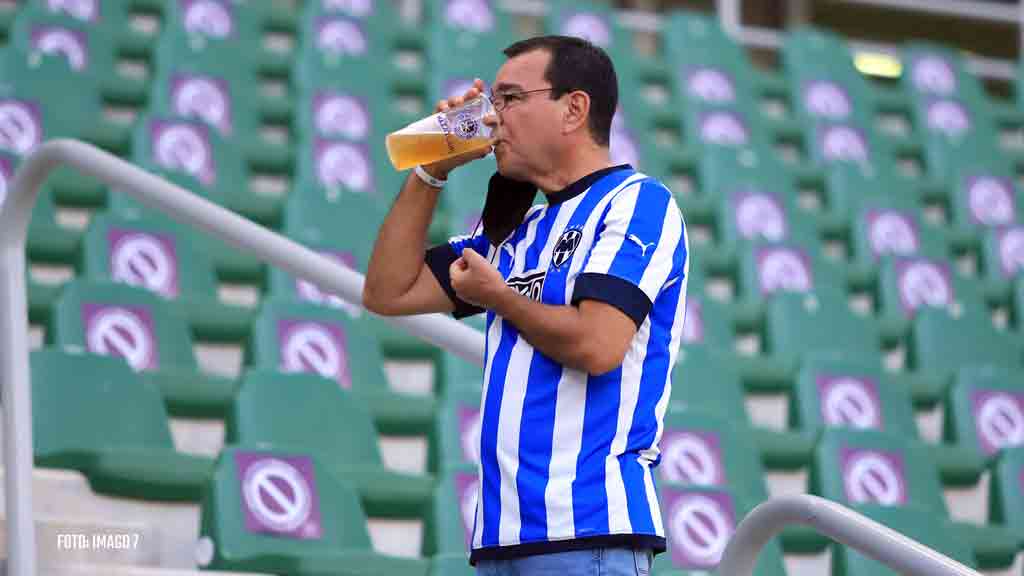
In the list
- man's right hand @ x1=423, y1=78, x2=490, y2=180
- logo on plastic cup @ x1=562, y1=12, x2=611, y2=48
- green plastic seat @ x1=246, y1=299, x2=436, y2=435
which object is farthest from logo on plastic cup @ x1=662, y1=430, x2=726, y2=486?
logo on plastic cup @ x1=562, y1=12, x2=611, y2=48

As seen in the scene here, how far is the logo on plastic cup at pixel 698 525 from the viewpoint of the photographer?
311 centimetres

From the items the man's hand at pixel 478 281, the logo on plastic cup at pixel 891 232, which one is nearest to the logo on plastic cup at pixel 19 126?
→ the logo on plastic cup at pixel 891 232

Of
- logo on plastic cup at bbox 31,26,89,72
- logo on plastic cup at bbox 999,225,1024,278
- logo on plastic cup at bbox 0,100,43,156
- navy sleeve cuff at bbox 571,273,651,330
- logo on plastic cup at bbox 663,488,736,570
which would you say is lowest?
logo on plastic cup at bbox 663,488,736,570

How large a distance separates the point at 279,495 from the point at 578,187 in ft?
4.31

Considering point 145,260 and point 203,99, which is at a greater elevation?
point 203,99

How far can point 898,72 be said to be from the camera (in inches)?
→ 310

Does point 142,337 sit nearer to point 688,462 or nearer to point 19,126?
point 688,462

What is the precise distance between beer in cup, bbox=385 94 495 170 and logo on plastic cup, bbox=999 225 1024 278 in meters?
4.31

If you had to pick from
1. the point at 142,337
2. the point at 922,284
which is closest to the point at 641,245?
the point at 142,337

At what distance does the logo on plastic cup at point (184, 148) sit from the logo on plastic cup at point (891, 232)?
2.26 meters

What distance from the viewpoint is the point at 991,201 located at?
6.16 m

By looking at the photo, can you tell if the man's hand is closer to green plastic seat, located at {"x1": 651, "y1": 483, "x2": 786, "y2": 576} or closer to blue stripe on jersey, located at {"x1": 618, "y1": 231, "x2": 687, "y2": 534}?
blue stripe on jersey, located at {"x1": 618, "y1": 231, "x2": 687, "y2": 534}

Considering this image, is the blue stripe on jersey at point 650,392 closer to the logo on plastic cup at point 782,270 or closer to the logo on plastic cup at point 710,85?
the logo on plastic cup at point 782,270

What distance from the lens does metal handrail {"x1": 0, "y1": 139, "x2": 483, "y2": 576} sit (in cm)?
226
